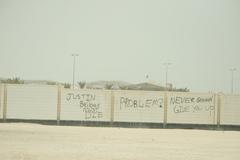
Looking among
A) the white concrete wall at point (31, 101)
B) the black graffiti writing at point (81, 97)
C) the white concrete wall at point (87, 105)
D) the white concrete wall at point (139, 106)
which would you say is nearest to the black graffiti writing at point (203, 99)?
the white concrete wall at point (139, 106)

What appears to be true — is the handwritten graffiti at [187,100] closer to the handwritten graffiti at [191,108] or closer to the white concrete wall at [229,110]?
the handwritten graffiti at [191,108]

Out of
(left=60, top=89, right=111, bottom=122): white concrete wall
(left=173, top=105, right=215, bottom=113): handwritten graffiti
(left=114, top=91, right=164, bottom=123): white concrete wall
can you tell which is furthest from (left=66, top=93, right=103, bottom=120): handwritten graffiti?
(left=173, top=105, right=215, bottom=113): handwritten graffiti

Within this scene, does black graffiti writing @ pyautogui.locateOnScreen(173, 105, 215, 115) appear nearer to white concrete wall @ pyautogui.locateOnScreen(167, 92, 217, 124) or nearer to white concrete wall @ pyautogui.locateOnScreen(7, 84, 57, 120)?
white concrete wall @ pyautogui.locateOnScreen(167, 92, 217, 124)

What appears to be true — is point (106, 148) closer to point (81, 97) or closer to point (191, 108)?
point (81, 97)

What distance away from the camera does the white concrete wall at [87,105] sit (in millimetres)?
32031

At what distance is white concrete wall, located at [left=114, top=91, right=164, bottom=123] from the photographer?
32.4m

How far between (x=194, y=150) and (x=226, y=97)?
50.5 feet

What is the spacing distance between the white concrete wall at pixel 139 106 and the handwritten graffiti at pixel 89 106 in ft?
3.64

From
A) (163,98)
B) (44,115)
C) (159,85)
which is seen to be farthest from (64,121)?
(159,85)

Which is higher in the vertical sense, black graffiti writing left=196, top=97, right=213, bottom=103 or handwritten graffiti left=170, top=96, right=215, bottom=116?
black graffiti writing left=196, top=97, right=213, bottom=103

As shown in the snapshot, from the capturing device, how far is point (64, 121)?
3222 centimetres

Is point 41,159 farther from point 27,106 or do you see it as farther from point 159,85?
point 159,85

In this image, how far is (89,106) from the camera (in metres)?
32.3

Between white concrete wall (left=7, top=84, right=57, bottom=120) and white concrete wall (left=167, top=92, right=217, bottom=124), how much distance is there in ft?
23.2
